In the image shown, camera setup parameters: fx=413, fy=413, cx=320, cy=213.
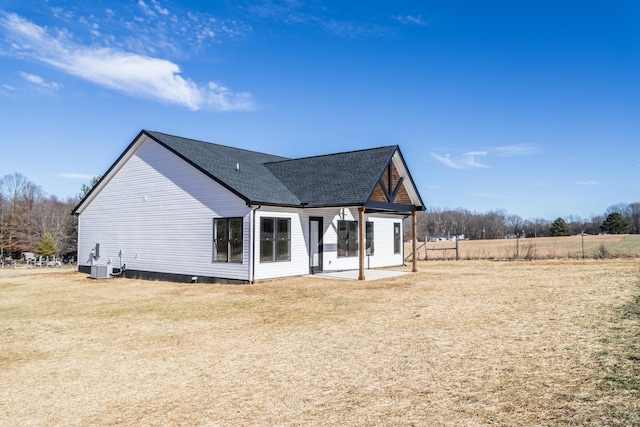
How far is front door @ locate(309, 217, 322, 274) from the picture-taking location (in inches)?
752

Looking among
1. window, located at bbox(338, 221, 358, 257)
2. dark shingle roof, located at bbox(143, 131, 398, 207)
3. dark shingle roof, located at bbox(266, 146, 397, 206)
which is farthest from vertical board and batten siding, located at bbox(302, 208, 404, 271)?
dark shingle roof, located at bbox(143, 131, 398, 207)

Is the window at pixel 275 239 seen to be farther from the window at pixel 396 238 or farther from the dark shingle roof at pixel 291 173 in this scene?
the window at pixel 396 238

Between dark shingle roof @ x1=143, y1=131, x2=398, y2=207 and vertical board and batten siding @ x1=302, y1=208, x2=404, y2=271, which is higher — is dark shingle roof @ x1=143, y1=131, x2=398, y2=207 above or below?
above

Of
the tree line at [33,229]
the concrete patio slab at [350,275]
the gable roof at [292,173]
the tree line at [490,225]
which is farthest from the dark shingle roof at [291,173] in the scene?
the tree line at [490,225]

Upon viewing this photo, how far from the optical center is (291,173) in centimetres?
2153

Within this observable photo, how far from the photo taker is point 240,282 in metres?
16.3

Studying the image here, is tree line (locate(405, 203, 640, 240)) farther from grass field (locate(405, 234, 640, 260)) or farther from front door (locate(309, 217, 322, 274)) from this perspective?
front door (locate(309, 217, 322, 274))

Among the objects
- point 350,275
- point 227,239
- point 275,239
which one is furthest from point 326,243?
point 227,239

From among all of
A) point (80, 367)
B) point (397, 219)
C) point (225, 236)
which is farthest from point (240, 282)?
point (397, 219)

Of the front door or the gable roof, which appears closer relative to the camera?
the gable roof

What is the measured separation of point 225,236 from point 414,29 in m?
12.4

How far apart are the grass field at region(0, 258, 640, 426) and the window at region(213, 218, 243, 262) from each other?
4005 millimetres

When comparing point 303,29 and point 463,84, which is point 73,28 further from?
point 463,84

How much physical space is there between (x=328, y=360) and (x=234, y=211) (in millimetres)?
11113
